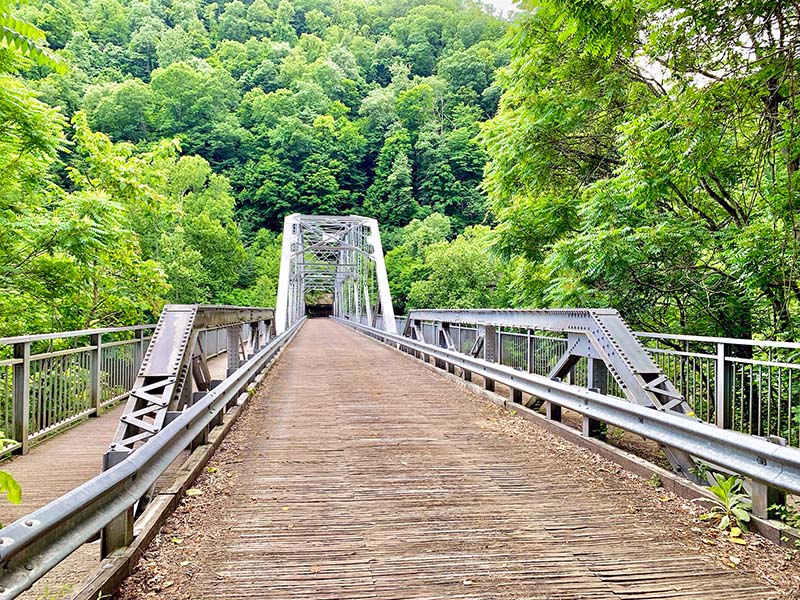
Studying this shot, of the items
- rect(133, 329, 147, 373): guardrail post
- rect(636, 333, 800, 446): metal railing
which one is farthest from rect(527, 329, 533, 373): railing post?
rect(133, 329, 147, 373): guardrail post

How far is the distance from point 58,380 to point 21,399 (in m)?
0.95

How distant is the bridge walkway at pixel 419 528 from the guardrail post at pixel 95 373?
2531mm

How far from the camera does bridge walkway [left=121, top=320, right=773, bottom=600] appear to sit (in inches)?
104

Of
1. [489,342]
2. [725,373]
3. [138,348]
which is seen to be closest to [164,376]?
[725,373]

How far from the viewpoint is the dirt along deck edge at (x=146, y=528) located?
2.30 m

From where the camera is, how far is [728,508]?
11.2ft

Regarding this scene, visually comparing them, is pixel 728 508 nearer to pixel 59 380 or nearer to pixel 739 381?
pixel 739 381

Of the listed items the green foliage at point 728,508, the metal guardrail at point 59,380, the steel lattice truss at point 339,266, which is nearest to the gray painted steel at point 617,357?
the green foliage at point 728,508

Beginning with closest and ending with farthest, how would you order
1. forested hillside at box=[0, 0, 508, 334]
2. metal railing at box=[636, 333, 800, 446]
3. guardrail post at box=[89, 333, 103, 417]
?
metal railing at box=[636, 333, 800, 446]
guardrail post at box=[89, 333, 103, 417]
forested hillside at box=[0, 0, 508, 334]

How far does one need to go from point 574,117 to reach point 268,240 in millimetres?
61747

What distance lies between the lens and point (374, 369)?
41.1 ft

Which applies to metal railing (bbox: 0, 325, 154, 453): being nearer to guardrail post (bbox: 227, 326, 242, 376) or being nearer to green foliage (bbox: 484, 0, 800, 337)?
guardrail post (bbox: 227, 326, 242, 376)

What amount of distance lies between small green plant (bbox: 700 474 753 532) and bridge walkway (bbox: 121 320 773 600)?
31cm

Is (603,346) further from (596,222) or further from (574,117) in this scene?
(574,117)
